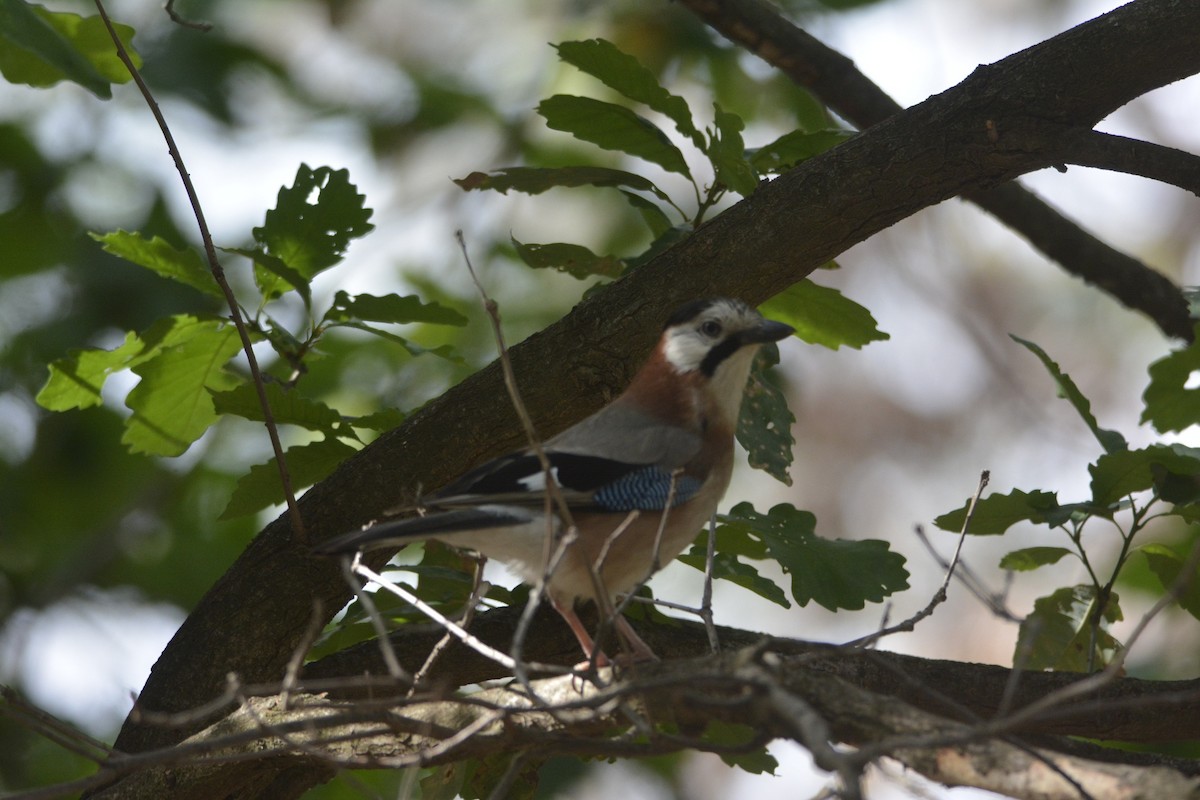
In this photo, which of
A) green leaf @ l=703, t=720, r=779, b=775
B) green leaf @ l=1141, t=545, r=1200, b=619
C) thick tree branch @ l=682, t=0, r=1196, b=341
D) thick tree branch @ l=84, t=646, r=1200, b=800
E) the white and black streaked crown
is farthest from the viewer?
thick tree branch @ l=682, t=0, r=1196, b=341

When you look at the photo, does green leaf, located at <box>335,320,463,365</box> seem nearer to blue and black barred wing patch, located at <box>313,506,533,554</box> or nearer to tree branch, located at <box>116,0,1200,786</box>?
tree branch, located at <box>116,0,1200,786</box>

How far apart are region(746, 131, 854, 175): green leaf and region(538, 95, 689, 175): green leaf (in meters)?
0.28

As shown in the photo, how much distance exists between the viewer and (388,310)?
4.36 m

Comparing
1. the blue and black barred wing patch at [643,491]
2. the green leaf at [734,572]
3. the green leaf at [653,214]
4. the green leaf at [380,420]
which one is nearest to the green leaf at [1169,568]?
the green leaf at [734,572]

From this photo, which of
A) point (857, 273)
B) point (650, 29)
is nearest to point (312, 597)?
point (650, 29)

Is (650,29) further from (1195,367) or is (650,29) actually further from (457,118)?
(1195,367)

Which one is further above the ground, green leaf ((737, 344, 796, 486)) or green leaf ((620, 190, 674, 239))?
green leaf ((620, 190, 674, 239))

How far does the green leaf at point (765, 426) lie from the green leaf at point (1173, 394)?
1185 millimetres

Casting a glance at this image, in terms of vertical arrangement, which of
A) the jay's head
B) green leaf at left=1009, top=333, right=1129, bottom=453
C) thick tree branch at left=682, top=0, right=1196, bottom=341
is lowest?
the jay's head

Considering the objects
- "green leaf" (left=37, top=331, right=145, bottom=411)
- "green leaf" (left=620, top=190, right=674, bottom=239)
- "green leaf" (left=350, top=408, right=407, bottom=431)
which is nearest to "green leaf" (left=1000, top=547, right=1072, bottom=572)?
"green leaf" (left=620, top=190, right=674, bottom=239)

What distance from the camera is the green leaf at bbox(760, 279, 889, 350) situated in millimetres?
4512

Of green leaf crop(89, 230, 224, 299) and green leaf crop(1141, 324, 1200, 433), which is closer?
green leaf crop(1141, 324, 1200, 433)

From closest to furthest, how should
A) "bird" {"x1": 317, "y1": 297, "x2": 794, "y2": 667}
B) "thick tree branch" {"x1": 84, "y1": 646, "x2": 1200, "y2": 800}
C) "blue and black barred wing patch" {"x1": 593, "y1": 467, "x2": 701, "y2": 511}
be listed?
1. "thick tree branch" {"x1": 84, "y1": 646, "x2": 1200, "y2": 800}
2. "bird" {"x1": 317, "y1": 297, "x2": 794, "y2": 667}
3. "blue and black barred wing patch" {"x1": 593, "y1": 467, "x2": 701, "y2": 511}

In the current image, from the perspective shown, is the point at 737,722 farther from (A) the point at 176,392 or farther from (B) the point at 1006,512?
(A) the point at 176,392
